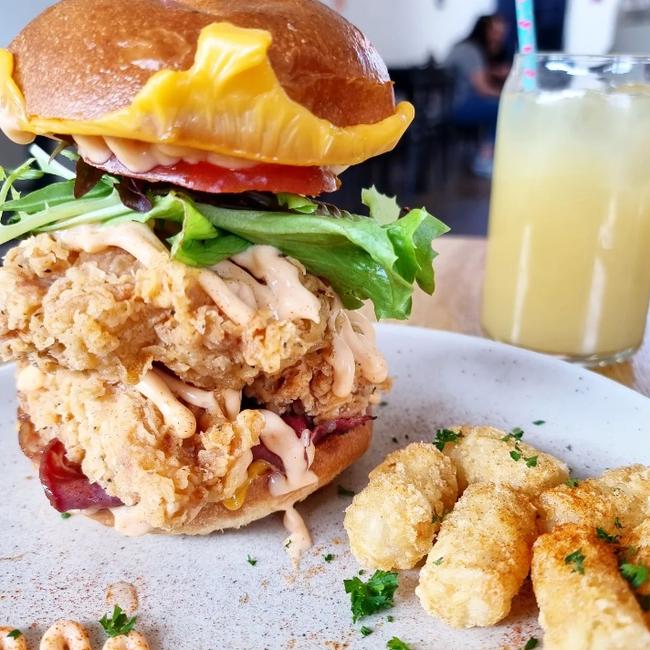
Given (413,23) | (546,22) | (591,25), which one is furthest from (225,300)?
(591,25)

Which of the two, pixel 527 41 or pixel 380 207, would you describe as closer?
pixel 380 207

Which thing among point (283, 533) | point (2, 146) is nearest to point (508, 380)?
point (283, 533)

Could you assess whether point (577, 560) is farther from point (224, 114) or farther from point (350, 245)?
point (224, 114)

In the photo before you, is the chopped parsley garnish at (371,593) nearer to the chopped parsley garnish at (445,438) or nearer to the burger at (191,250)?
the burger at (191,250)

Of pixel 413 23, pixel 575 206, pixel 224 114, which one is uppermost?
pixel 224 114

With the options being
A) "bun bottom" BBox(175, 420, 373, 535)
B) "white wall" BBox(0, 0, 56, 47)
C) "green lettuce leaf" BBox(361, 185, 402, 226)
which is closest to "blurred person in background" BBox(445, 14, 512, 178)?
"white wall" BBox(0, 0, 56, 47)

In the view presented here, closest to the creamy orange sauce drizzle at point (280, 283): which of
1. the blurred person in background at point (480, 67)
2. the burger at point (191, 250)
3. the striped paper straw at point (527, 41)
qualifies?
the burger at point (191, 250)
